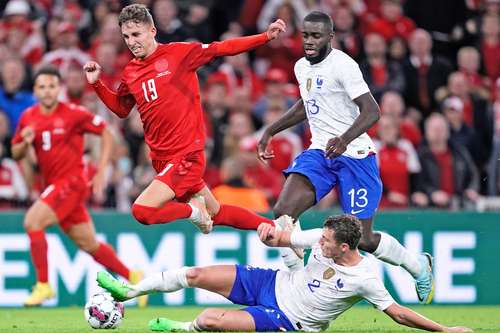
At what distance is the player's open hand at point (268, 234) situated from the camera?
31.6 feet

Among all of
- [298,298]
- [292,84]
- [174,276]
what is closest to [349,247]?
[298,298]

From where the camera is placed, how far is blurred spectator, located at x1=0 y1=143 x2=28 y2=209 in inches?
580

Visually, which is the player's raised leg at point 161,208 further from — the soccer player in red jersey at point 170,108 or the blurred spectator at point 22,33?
the blurred spectator at point 22,33

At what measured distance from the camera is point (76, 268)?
14328 millimetres

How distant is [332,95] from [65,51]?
704 cm

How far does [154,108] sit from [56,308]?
4166 mm

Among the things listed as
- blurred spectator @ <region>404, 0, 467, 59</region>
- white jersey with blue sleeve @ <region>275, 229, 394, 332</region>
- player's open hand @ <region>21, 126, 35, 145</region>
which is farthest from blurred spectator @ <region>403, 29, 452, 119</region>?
white jersey with blue sleeve @ <region>275, 229, 394, 332</region>

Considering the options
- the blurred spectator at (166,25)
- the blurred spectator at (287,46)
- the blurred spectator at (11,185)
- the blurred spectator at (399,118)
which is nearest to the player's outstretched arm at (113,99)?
the blurred spectator at (11,185)

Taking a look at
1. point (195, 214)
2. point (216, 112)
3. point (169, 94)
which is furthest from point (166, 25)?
point (195, 214)

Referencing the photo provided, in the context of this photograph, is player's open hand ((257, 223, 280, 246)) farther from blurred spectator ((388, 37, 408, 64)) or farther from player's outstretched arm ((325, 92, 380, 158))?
blurred spectator ((388, 37, 408, 64))

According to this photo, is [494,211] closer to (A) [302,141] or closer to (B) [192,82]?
(A) [302,141]

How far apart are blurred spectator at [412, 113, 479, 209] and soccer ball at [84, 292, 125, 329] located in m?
5.68

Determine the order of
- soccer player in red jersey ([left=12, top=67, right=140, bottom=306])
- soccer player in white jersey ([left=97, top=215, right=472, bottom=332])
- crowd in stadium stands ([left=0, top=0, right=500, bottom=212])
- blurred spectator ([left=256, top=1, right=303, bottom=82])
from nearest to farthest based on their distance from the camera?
soccer player in white jersey ([left=97, top=215, right=472, bottom=332])
soccer player in red jersey ([left=12, top=67, right=140, bottom=306])
crowd in stadium stands ([left=0, top=0, right=500, bottom=212])
blurred spectator ([left=256, top=1, right=303, bottom=82])

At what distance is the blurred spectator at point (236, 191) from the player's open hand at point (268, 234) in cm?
464
